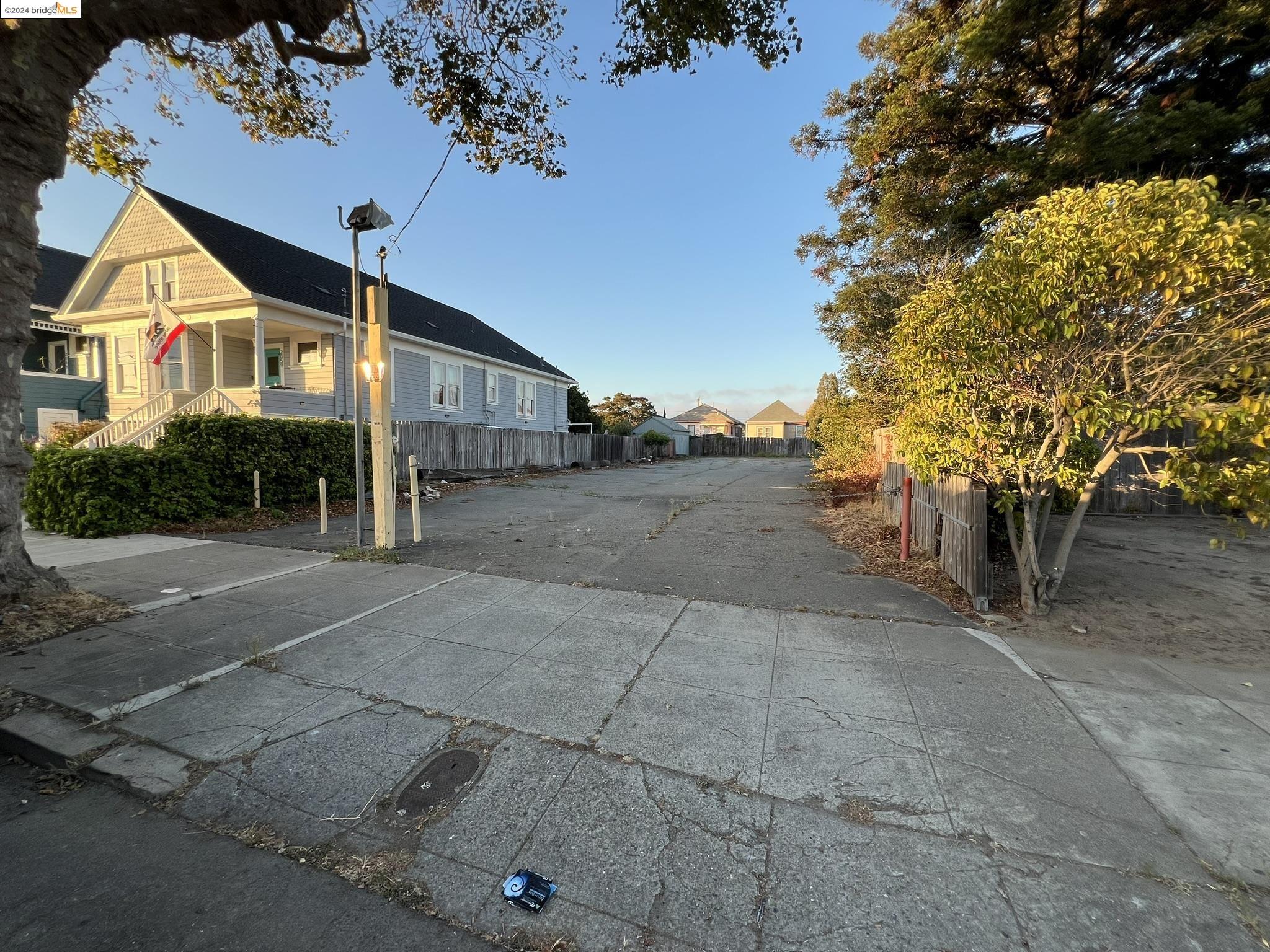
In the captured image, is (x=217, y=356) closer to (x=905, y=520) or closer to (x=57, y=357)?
(x=57, y=357)

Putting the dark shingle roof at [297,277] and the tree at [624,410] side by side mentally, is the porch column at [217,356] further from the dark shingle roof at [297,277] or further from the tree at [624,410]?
the tree at [624,410]

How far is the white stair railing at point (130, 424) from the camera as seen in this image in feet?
37.1

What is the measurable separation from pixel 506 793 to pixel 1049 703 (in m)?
3.29

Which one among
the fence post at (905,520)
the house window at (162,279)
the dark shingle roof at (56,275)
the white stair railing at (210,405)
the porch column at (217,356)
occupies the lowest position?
the fence post at (905,520)

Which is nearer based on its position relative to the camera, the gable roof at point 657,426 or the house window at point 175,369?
the house window at point 175,369

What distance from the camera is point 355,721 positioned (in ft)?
9.84

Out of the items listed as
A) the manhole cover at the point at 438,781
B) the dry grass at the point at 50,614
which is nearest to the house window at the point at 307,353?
the dry grass at the point at 50,614

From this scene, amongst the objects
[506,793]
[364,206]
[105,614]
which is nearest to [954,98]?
[364,206]

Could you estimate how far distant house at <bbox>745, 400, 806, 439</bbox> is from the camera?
77375mm

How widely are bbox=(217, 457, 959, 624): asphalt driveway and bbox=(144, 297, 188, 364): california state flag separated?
15.7 ft

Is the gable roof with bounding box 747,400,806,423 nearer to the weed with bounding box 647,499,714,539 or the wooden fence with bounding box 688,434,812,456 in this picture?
the wooden fence with bounding box 688,434,812,456

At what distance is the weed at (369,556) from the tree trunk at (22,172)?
2.55 m

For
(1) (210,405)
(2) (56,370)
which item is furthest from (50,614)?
(2) (56,370)

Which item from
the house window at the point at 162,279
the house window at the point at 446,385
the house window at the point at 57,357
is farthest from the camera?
the house window at the point at 446,385
